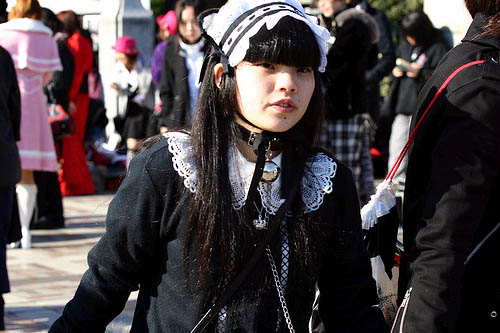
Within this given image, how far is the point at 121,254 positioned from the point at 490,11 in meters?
1.20

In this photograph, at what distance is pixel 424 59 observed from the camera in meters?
8.64

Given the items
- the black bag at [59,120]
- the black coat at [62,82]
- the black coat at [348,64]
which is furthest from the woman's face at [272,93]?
the black bag at [59,120]

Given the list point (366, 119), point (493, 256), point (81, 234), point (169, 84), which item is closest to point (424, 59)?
point (366, 119)

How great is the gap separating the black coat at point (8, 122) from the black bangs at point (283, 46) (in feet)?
11.1

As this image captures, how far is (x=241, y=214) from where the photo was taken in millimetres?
2258

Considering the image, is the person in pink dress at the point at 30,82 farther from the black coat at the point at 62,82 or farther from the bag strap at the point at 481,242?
the bag strap at the point at 481,242

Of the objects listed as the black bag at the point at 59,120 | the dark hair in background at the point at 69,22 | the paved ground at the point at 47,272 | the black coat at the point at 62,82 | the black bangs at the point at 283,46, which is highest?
the black bangs at the point at 283,46

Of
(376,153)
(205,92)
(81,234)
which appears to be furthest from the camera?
(376,153)

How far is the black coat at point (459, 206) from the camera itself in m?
2.23

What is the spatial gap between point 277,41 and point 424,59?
6645 millimetres

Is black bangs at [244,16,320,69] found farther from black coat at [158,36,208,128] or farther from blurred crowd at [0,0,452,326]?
black coat at [158,36,208,128]

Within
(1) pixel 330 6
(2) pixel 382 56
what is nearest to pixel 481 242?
(1) pixel 330 6

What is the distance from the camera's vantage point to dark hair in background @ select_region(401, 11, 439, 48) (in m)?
8.62

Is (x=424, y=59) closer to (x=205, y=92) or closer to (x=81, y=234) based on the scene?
(x=81, y=234)
